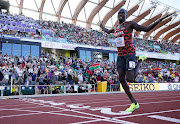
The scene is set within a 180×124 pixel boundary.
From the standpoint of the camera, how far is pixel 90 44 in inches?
1063

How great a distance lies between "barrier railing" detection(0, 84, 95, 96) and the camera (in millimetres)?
11206

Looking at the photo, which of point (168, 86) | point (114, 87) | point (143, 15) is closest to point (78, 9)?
point (143, 15)

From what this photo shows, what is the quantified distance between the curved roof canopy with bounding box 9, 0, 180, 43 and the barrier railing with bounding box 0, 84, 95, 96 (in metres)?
23.1

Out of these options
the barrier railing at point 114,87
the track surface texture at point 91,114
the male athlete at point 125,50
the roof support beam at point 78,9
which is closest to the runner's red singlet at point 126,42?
the male athlete at point 125,50

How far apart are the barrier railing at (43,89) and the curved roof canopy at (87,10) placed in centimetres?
2309

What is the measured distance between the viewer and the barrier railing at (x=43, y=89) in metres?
11.2

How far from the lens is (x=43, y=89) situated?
41.2 ft

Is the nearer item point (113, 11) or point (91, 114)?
point (91, 114)

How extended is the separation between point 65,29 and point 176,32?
39.8m

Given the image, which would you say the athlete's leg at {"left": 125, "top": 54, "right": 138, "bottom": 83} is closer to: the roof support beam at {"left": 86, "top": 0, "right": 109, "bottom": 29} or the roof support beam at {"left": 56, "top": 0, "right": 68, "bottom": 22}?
the roof support beam at {"left": 56, "top": 0, "right": 68, "bottom": 22}

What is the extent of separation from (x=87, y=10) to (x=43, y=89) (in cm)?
2911

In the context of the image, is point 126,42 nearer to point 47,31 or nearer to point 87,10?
point 47,31

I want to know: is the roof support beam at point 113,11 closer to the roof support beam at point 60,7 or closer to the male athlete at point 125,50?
the roof support beam at point 60,7

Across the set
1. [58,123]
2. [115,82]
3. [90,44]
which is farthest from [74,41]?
[58,123]
